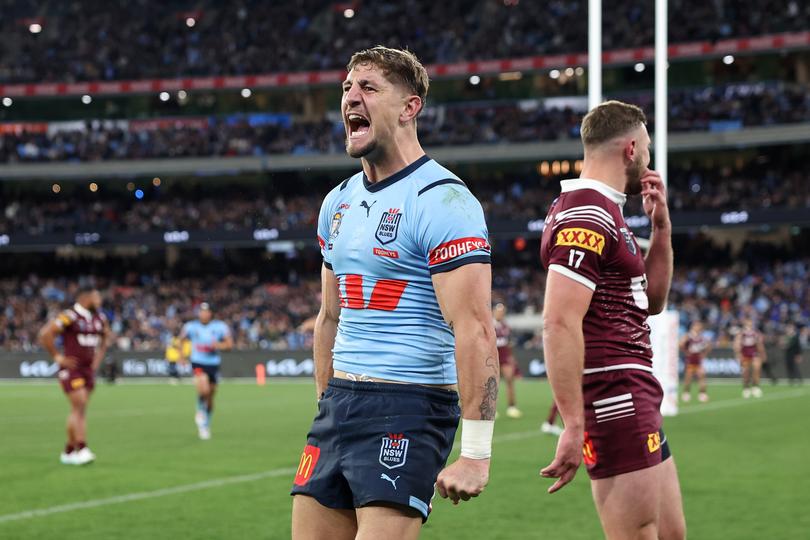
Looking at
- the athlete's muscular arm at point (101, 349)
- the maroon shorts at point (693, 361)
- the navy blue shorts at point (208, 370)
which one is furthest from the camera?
the maroon shorts at point (693, 361)

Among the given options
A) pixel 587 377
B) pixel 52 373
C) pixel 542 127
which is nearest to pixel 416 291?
pixel 587 377

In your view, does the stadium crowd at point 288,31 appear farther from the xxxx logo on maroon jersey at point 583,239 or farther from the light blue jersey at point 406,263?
the light blue jersey at point 406,263

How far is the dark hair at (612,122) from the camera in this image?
5.03 metres

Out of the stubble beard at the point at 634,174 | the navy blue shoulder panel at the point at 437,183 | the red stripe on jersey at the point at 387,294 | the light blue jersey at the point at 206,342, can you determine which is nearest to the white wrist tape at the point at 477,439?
the red stripe on jersey at the point at 387,294

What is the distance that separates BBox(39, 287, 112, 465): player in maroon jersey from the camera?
47.4ft

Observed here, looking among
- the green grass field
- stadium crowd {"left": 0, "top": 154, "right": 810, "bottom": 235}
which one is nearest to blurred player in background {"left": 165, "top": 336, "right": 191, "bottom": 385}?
stadium crowd {"left": 0, "top": 154, "right": 810, "bottom": 235}

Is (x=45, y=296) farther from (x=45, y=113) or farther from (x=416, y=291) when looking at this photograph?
(x=416, y=291)

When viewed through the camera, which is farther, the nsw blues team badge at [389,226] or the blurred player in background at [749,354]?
the blurred player in background at [749,354]

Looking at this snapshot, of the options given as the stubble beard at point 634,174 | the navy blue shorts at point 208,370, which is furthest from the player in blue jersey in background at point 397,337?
the navy blue shorts at point 208,370

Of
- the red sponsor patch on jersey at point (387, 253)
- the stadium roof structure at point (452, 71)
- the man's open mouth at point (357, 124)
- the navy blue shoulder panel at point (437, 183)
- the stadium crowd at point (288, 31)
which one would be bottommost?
the red sponsor patch on jersey at point (387, 253)

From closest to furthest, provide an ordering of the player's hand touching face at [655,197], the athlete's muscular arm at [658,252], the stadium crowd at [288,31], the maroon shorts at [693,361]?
the player's hand touching face at [655,197], the athlete's muscular arm at [658,252], the maroon shorts at [693,361], the stadium crowd at [288,31]

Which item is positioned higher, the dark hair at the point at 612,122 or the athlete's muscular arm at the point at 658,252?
the dark hair at the point at 612,122

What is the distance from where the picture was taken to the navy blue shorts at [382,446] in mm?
3986

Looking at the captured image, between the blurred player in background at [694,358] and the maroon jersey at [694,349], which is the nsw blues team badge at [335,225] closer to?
the blurred player in background at [694,358]
